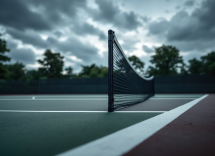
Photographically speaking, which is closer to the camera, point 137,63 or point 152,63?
point 152,63

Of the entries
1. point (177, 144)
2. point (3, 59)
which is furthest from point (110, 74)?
point (3, 59)

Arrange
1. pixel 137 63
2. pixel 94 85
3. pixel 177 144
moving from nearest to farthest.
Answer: pixel 177 144 → pixel 94 85 → pixel 137 63

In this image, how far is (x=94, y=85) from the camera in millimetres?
23719

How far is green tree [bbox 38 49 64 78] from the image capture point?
154ft

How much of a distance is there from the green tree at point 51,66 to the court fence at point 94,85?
22.0 m

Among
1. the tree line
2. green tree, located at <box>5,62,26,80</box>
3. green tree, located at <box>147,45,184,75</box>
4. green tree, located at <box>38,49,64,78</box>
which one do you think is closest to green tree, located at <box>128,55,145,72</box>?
the tree line

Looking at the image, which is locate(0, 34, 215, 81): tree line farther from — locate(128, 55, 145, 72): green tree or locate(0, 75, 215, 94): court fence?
locate(0, 75, 215, 94): court fence

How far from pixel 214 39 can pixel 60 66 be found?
40.8 metres

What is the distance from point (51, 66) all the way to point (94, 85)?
27.7 metres

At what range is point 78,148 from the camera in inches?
53.2

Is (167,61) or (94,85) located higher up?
(167,61)

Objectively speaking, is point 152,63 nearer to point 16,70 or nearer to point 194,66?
point 194,66

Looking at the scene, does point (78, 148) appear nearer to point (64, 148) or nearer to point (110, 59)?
point (64, 148)

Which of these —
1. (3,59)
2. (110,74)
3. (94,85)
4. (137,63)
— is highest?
(137,63)
